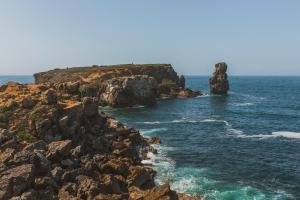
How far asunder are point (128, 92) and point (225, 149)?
68823 millimetres

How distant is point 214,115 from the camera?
113062 millimetres

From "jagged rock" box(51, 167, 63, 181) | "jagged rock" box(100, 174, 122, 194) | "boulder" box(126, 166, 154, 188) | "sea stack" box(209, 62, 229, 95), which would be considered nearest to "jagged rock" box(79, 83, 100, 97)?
"sea stack" box(209, 62, 229, 95)

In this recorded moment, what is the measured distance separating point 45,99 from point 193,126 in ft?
140

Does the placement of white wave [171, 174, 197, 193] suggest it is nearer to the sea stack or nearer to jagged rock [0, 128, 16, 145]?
jagged rock [0, 128, 16, 145]

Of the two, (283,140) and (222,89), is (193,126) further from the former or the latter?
(222,89)

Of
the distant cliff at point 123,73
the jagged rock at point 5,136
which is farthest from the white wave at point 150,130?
the distant cliff at point 123,73

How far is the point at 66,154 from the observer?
47.5 meters

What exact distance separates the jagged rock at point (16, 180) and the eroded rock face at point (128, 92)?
296ft

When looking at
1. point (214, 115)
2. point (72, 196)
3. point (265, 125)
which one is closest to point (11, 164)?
point (72, 196)

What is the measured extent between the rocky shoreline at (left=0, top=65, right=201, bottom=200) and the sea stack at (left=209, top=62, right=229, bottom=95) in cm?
10335

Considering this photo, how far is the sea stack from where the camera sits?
17338 centimetres

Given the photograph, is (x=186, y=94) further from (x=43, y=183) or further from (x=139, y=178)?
(x=43, y=183)

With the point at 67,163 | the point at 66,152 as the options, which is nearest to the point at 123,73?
the point at 66,152

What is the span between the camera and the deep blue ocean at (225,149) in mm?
48288
